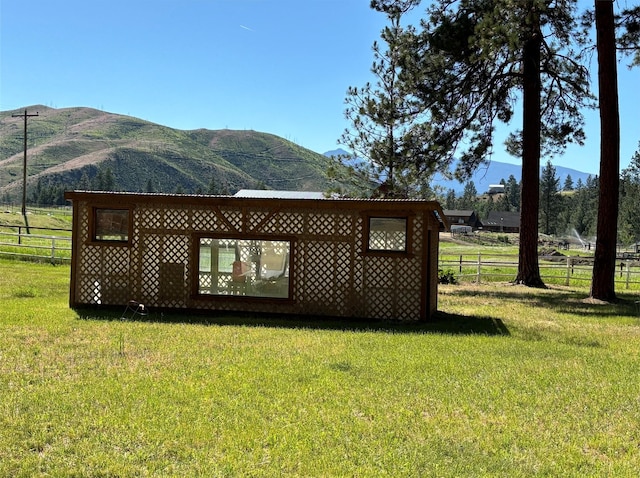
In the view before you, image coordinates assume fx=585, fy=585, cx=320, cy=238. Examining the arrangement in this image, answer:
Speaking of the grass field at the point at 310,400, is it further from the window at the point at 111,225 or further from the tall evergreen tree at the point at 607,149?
the tall evergreen tree at the point at 607,149

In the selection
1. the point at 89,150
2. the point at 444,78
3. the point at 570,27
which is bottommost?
the point at 444,78

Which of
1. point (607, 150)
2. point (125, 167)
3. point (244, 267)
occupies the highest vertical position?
point (125, 167)

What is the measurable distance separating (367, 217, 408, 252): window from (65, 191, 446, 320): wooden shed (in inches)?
0.7

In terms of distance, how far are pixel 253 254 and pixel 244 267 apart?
29 centimetres

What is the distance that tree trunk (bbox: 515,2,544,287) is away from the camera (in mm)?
17297

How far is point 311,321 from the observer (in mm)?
10289

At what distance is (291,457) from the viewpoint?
383 cm

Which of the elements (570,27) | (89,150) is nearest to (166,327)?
(570,27)

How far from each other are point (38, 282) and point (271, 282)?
6.91 metres

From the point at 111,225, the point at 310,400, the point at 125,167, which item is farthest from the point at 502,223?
the point at 310,400

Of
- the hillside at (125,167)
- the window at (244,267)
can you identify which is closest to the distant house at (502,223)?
the hillside at (125,167)

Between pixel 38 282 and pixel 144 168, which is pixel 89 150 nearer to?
pixel 144 168

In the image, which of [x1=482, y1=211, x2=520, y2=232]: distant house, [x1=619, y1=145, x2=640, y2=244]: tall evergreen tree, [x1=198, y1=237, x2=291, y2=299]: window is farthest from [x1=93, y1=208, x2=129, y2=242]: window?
[x1=482, y1=211, x2=520, y2=232]: distant house

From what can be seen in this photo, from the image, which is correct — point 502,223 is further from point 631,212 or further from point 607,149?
point 607,149
